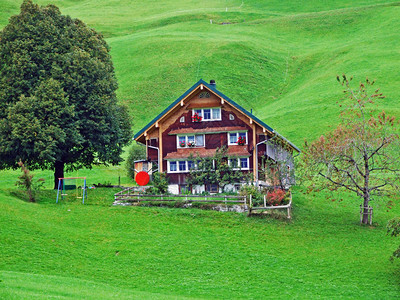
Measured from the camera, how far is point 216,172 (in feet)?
189

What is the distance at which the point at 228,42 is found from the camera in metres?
141

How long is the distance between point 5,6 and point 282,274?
165467 millimetres

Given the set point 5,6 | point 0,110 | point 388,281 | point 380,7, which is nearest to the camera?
point 388,281

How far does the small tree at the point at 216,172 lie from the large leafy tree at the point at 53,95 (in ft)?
29.8

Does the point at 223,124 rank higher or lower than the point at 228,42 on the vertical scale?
lower

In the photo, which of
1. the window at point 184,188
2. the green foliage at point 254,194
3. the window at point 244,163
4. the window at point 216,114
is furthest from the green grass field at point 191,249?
the window at point 216,114

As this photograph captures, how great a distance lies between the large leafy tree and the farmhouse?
183 inches

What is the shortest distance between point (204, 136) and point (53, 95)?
14.4 meters

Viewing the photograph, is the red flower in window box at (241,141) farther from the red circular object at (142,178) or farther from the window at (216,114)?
the red circular object at (142,178)

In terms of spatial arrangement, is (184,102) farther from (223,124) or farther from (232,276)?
(232,276)

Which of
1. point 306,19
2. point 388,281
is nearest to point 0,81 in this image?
point 388,281

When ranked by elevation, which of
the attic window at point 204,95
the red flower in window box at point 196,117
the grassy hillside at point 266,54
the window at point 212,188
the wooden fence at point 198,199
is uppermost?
the grassy hillside at point 266,54

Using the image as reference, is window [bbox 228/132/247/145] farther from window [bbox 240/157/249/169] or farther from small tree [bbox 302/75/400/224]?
small tree [bbox 302/75/400/224]

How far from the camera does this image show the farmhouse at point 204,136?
59.1 m
